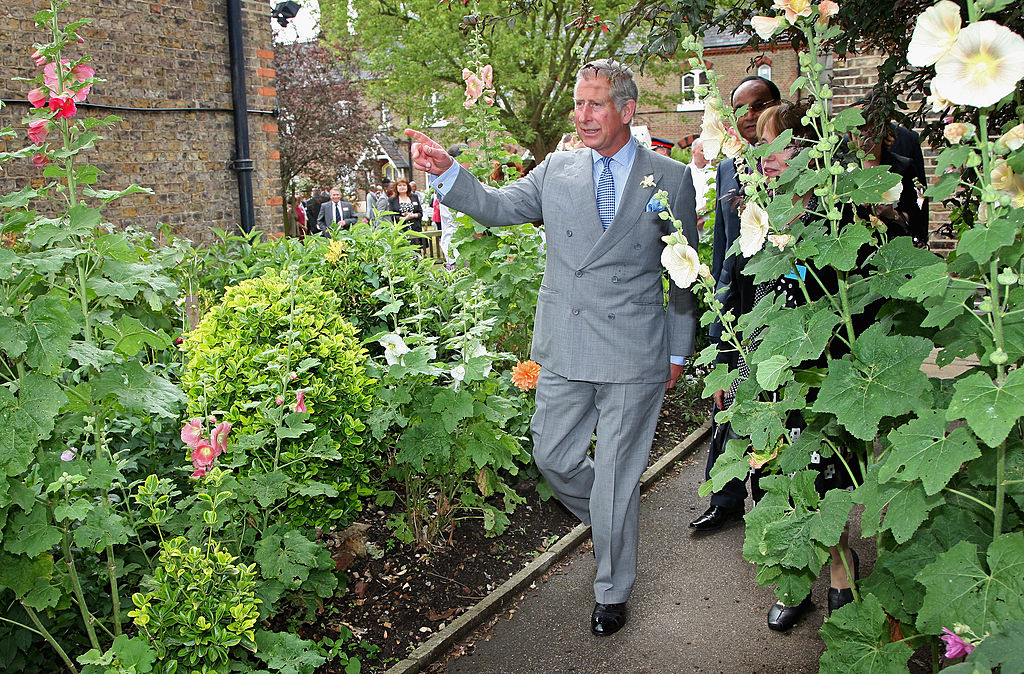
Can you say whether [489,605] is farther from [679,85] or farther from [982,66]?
[679,85]

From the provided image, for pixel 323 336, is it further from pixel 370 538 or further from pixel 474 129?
pixel 474 129

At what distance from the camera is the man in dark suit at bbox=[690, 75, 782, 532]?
4.07m

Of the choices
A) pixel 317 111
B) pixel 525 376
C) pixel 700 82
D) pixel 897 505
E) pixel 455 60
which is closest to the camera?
pixel 897 505

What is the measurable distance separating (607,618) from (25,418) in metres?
2.37

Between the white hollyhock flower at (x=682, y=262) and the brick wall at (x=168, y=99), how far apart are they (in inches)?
276

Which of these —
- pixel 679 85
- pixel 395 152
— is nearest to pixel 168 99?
pixel 679 85

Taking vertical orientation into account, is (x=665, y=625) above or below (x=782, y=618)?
below

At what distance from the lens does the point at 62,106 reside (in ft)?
8.23

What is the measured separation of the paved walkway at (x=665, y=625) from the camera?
3398 millimetres

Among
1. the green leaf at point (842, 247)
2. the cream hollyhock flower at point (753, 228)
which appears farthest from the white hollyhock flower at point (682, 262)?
the green leaf at point (842, 247)

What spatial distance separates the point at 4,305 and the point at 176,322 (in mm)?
2590

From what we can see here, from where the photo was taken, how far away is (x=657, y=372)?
3.65 m

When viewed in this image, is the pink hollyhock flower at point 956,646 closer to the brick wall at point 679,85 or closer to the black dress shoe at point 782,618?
the black dress shoe at point 782,618

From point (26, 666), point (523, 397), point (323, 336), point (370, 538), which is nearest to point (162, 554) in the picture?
point (26, 666)
